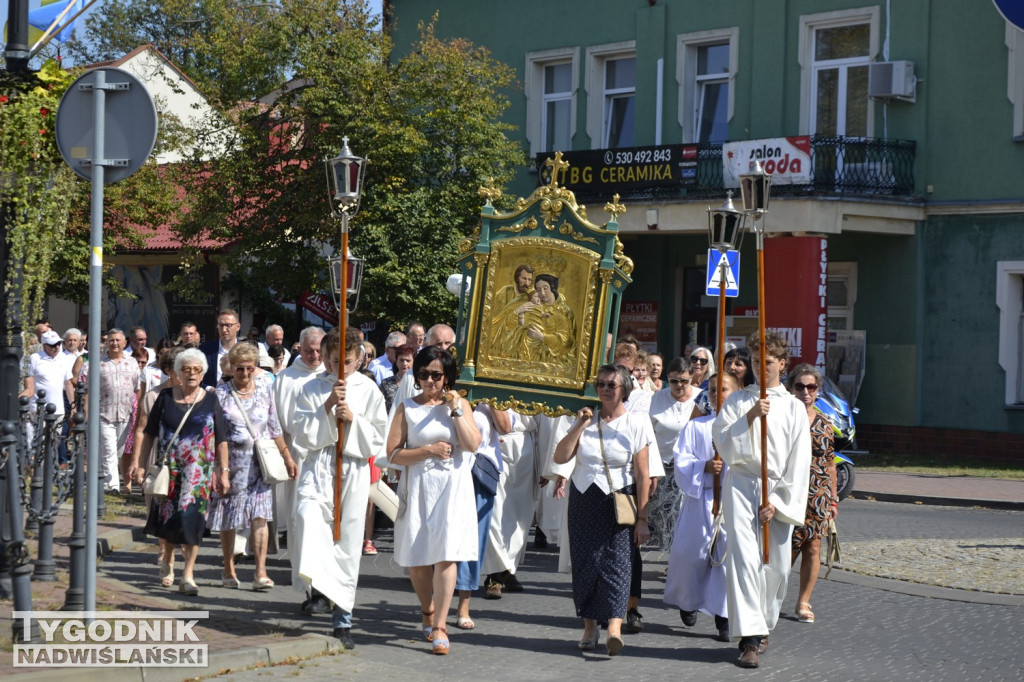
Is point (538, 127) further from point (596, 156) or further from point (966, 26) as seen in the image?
point (966, 26)

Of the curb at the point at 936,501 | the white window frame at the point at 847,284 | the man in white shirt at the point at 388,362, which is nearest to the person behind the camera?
the man in white shirt at the point at 388,362

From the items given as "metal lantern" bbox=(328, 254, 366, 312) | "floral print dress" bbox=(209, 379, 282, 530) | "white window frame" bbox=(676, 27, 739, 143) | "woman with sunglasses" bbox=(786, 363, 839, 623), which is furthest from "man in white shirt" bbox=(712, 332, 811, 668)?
"white window frame" bbox=(676, 27, 739, 143)

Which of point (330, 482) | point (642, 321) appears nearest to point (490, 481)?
point (330, 482)

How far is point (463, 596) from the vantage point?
9.09 meters

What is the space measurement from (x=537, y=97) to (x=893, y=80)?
25.9 ft

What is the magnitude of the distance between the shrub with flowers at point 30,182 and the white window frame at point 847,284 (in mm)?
17162

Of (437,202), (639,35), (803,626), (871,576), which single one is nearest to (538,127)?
(639,35)

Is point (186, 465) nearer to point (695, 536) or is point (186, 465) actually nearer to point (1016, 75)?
point (695, 536)

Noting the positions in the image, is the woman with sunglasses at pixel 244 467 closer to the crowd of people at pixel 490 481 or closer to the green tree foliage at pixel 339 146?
the crowd of people at pixel 490 481

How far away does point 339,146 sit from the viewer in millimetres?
23234

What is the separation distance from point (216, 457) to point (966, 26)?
16.9 m

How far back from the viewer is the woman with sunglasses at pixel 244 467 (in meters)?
10.2

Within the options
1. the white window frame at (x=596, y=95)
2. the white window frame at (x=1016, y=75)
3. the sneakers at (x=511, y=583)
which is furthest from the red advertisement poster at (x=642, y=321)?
the sneakers at (x=511, y=583)

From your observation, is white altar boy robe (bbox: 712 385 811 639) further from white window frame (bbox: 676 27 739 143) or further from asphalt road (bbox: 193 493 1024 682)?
white window frame (bbox: 676 27 739 143)
